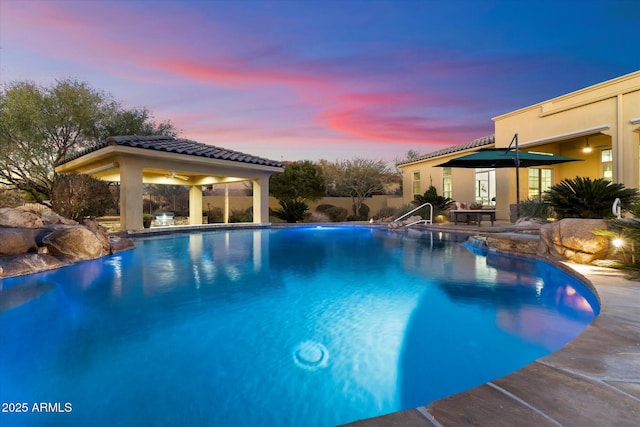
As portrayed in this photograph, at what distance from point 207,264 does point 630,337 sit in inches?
285

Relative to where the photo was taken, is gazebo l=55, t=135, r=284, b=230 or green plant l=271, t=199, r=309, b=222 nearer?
gazebo l=55, t=135, r=284, b=230

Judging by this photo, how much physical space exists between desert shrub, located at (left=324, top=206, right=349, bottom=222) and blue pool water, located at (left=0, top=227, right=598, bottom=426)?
636 inches

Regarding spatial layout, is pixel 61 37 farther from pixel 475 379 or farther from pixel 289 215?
pixel 475 379

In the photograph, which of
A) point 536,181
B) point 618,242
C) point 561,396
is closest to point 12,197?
point 561,396

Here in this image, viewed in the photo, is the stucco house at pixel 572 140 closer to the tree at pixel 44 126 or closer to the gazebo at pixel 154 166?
the gazebo at pixel 154 166

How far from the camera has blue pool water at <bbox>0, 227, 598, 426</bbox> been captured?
253 cm

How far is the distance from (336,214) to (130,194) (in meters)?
13.1

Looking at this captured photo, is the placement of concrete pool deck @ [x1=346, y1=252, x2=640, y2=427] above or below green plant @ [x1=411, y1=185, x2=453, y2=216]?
below

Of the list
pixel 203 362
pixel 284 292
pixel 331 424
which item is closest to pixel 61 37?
pixel 284 292

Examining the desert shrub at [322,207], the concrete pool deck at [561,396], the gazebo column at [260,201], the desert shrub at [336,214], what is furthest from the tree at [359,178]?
the concrete pool deck at [561,396]

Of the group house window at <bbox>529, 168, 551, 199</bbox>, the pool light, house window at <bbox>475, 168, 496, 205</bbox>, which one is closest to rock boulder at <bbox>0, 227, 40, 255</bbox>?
the pool light

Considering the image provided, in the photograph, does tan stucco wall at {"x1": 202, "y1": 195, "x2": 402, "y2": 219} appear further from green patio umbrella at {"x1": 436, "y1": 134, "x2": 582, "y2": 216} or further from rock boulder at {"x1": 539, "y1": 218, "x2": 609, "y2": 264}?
rock boulder at {"x1": 539, "y1": 218, "x2": 609, "y2": 264}

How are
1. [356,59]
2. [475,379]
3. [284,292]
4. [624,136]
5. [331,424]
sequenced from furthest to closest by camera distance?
1. [356,59]
2. [624,136]
3. [284,292]
4. [475,379]
5. [331,424]

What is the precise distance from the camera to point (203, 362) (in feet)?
10.2
